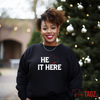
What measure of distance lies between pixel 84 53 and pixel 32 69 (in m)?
1.56

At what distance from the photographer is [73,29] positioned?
11.0 ft

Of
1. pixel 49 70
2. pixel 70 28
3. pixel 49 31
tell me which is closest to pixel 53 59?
pixel 49 70

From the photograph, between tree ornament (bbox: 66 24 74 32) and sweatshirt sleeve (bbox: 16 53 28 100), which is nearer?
sweatshirt sleeve (bbox: 16 53 28 100)

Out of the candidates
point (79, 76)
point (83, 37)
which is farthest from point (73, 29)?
point (79, 76)

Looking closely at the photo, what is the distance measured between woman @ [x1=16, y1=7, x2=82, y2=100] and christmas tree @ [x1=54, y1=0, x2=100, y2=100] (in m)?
1.18

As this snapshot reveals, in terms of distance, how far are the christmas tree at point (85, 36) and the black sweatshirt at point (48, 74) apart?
46.3 inches

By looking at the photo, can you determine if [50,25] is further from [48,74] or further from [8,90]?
[8,90]

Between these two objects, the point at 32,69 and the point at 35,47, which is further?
the point at 35,47

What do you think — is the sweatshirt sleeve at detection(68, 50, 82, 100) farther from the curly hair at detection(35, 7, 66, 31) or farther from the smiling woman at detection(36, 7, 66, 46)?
the curly hair at detection(35, 7, 66, 31)

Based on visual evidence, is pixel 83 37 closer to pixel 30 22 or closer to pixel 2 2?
pixel 2 2

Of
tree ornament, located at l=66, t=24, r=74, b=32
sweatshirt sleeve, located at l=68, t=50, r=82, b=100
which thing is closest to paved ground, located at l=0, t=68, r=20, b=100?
tree ornament, located at l=66, t=24, r=74, b=32

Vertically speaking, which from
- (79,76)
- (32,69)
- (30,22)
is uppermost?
(30,22)

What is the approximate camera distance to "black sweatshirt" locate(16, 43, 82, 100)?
191cm

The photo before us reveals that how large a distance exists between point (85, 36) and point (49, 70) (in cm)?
176
